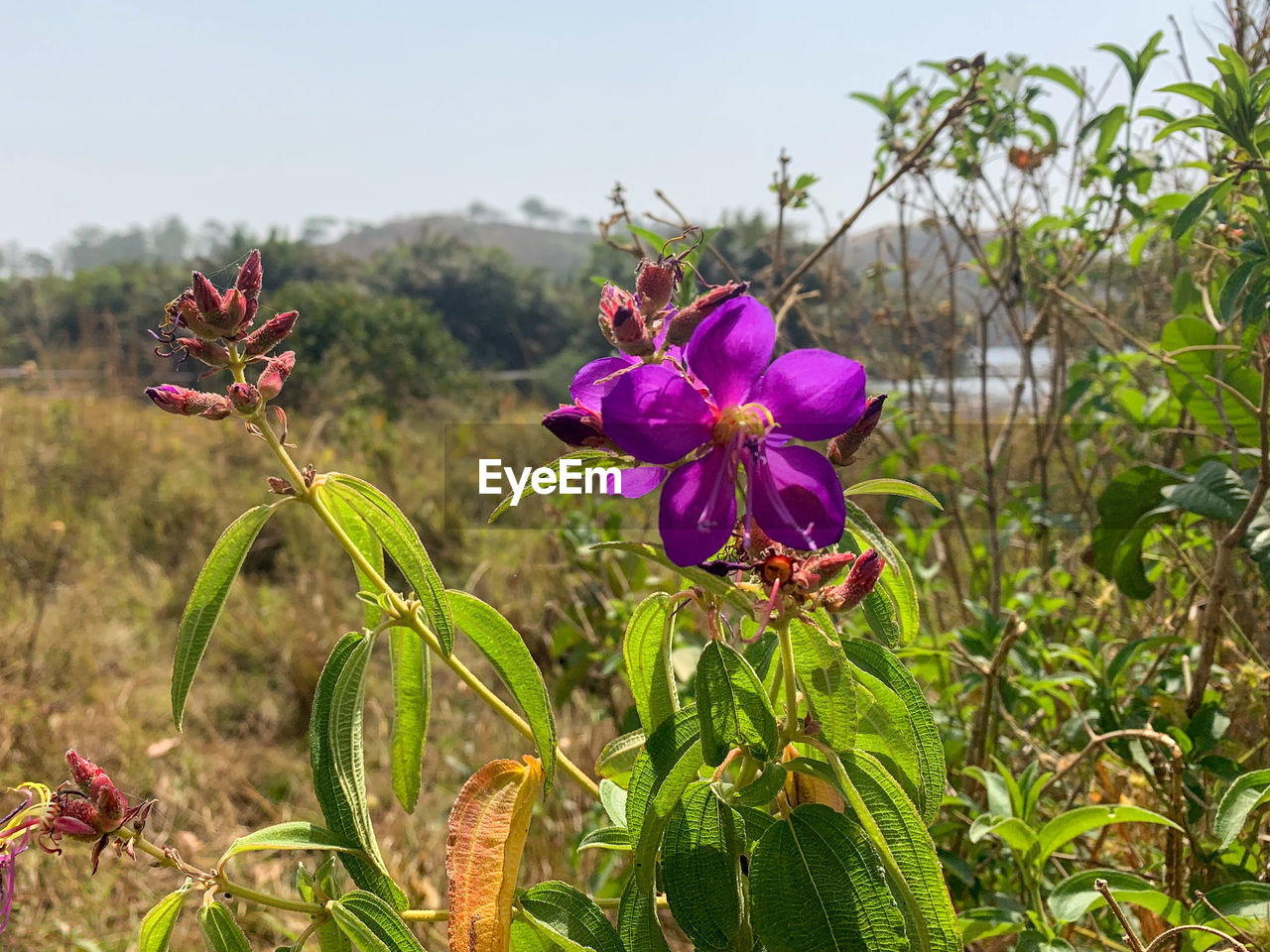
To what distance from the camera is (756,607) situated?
61 cm

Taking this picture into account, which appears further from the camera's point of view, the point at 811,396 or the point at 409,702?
the point at 409,702

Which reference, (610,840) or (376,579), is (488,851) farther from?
(376,579)

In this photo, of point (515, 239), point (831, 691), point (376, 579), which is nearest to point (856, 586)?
point (831, 691)

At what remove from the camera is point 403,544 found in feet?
2.39

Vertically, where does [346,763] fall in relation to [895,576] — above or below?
below

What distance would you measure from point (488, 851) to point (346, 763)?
0.48ft

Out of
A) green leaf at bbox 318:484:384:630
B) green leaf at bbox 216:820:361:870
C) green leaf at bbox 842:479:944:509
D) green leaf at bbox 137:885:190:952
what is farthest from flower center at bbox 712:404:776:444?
green leaf at bbox 137:885:190:952

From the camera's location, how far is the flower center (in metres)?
0.63

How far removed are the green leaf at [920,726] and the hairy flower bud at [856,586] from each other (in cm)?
9

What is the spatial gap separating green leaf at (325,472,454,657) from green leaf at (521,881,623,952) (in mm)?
236

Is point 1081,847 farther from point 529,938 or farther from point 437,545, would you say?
point 437,545

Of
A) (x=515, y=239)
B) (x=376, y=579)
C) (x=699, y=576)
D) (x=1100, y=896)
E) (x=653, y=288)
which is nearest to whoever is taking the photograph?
(x=699, y=576)

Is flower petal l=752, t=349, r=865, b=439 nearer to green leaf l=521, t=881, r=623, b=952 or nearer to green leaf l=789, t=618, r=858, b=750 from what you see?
green leaf l=789, t=618, r=858, b=750

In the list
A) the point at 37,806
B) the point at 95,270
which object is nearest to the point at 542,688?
the point at 37,806
